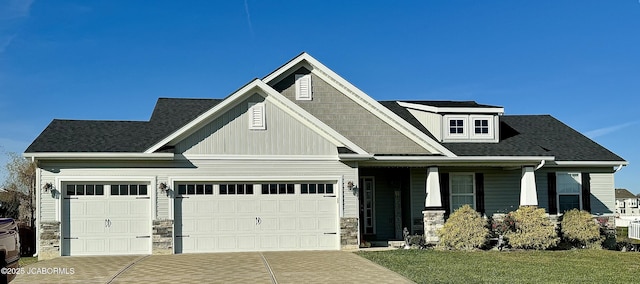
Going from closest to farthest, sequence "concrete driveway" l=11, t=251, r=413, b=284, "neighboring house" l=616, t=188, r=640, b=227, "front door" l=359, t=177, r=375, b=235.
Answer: "concrete driveway" l=11, t=251, r=413, b=284, "front door" l=359, t=177, r=375, b=235, "neighboring house" l=616, t=188, r=640, b=227

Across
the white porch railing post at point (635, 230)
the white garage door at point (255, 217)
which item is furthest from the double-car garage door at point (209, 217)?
the white porch railing post at point (635, 230)

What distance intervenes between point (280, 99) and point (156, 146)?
3.76 metres

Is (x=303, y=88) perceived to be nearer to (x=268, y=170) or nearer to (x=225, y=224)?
(x=268, y=170)

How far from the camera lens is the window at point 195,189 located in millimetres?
18781

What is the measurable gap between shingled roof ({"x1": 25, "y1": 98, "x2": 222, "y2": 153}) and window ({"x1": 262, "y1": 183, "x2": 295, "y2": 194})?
3.02 meters

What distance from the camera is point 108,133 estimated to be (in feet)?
64.7

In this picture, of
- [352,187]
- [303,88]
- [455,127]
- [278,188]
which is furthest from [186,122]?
[455,127]

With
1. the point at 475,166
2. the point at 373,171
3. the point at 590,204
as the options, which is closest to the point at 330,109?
the point at 373,171

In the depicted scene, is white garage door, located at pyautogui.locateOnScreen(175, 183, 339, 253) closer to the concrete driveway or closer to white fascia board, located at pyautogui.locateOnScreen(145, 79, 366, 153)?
the concrete driveway

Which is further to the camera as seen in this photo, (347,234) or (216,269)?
(347,234)

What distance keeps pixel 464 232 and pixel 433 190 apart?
1847mm

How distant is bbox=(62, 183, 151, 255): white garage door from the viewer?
1823 cm

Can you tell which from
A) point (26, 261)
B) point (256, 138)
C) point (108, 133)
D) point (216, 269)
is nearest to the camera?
point (216, 269)

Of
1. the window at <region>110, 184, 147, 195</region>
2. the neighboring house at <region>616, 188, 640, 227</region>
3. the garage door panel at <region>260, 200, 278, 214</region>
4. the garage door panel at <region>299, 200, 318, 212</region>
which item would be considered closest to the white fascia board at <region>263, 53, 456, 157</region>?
the garage door panel at <region>299, 200, 318, 212</region>
